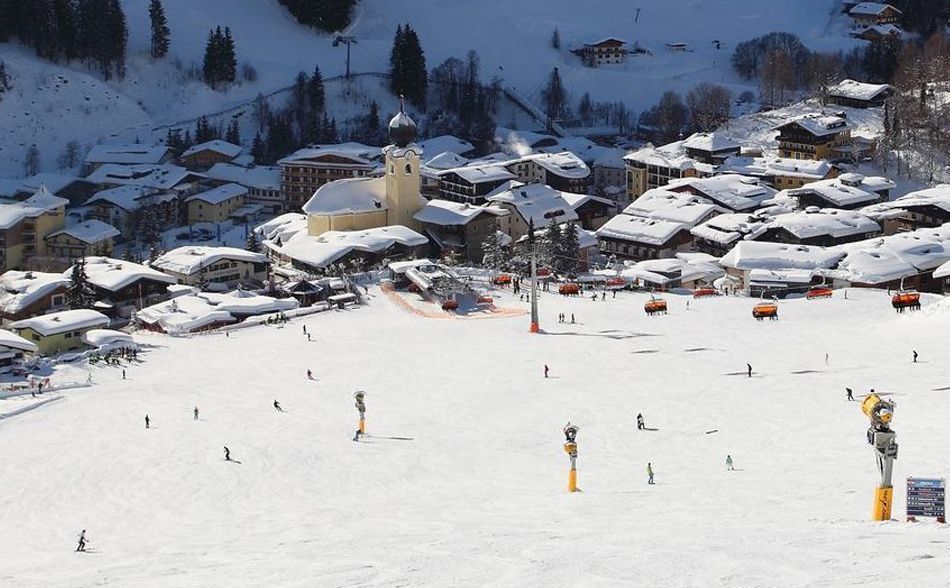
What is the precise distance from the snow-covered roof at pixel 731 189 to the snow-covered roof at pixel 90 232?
→ 1102 inches

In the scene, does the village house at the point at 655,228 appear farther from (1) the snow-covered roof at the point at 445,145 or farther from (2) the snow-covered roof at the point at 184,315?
(2) the snow-covered roof at the point at 184,315

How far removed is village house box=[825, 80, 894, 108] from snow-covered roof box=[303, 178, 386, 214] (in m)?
29.8

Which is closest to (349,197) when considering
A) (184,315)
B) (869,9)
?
(184,315)

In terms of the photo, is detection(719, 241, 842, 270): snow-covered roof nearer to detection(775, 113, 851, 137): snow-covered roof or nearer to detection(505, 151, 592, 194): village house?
detection(775, 113, 851, 137): snow-covered roof

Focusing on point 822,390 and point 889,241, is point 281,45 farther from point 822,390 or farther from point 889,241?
point 822,390

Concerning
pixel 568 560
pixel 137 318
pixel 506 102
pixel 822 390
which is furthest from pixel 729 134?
pixel 568 560

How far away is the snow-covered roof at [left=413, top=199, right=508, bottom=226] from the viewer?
202 feet

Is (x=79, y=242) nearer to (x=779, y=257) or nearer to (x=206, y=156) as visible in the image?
(x=206, y=156)

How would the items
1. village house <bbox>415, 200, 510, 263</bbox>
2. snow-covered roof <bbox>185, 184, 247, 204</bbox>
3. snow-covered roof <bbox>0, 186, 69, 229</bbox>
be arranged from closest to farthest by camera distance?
village house <bbox>415, 200, 510, 263</bbox> → snow-covered roof <bbox>0, 186, 69, 229</bbox> → snow-covered roof <bbox>185, 184, 247, 204</bbox>

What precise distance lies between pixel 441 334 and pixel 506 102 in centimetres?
4938

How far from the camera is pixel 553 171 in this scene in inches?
2884

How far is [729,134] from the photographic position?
256ft

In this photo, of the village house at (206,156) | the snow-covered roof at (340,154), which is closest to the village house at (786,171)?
the snow-covered roof at (340,154)

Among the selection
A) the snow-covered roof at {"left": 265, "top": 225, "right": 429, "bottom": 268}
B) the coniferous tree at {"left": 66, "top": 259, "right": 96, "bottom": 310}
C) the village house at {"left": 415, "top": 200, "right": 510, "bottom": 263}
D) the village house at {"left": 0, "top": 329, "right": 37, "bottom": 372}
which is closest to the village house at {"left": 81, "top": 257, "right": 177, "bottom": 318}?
the coniferous tree at {"left": 66, "top": 259, "right": 96, "bottom": 310}
